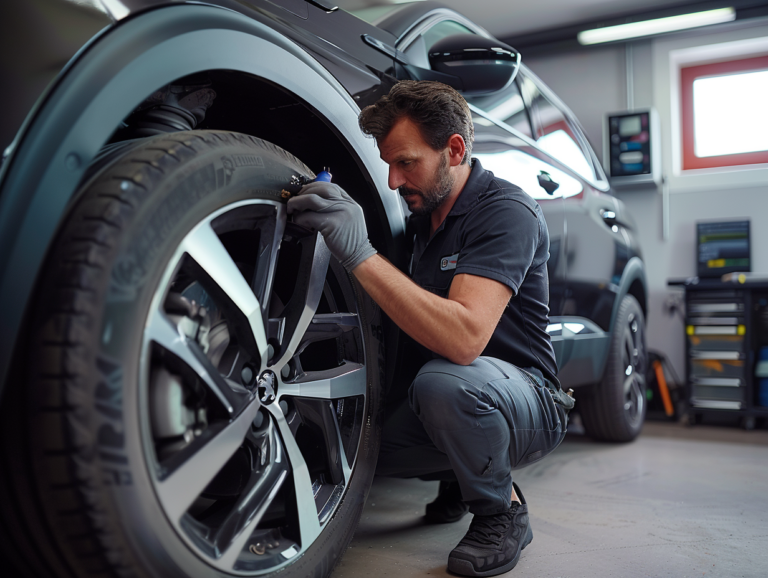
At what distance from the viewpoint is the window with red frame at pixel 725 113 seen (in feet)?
16.2

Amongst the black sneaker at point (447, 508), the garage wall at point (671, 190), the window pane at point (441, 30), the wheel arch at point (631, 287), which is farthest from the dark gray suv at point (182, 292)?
the garage wall at point (671, 190)

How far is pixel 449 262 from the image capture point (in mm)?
1518

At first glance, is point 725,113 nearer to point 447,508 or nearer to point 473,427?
point 447,508

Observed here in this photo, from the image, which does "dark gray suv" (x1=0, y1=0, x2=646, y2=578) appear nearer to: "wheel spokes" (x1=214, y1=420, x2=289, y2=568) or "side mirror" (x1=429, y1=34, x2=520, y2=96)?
"wheel spokes" (x1=214, y1=420, x2=289, y2=568)

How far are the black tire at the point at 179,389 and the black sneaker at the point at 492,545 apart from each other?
26 cm

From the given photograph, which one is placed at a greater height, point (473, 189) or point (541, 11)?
point (541, 11)

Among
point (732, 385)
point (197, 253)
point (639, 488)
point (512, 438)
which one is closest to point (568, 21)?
point (732, 385)

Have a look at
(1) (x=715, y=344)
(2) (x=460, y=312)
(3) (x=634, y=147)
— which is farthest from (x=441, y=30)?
(3) (x=634, y=147)

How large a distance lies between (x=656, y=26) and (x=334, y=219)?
15.3 feet

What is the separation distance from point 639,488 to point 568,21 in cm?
425

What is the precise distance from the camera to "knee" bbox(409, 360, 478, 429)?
4.43 feet

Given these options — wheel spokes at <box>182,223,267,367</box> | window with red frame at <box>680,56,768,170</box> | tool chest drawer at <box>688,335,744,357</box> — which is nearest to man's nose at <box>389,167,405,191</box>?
wheel spokes at <box>182,223,267,367</box>

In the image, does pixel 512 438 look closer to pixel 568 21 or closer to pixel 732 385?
pixel 732 385

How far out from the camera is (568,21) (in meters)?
5.21
